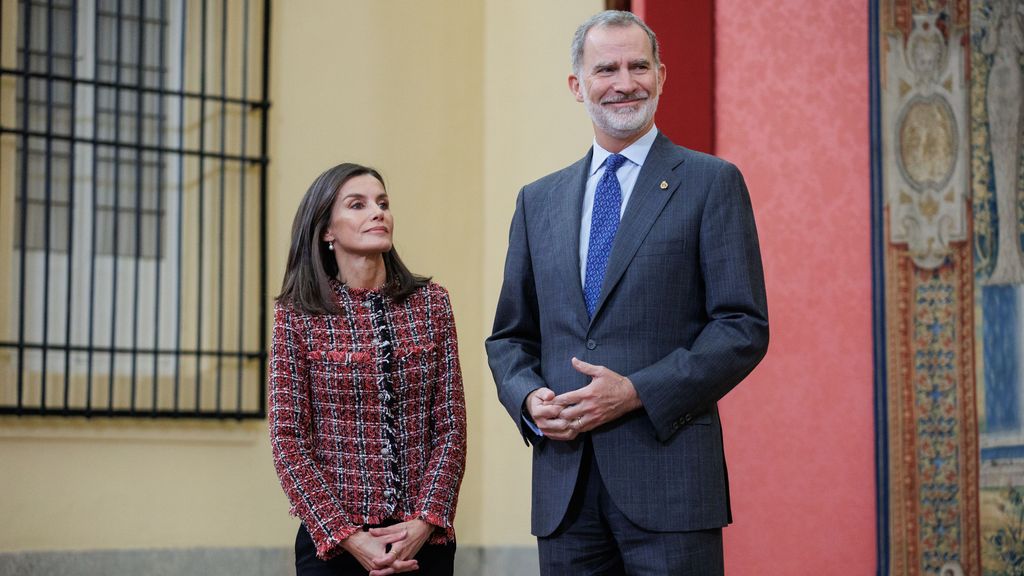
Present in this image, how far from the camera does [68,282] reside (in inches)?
171

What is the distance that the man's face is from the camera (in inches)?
93.4

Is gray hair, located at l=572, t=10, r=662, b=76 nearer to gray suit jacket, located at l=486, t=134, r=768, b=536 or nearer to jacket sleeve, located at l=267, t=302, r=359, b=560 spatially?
gray suit jacket, located at l=486, t=134, r=768, b=536

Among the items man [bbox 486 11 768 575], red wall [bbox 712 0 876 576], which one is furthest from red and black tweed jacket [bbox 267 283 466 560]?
red wall [bbox 712 0 876 576]

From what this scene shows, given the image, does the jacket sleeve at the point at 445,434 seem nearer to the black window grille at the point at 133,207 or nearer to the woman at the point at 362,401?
the woman at the point at 362,401

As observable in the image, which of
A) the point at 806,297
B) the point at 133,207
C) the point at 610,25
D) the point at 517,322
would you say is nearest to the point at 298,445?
the point at 517,322

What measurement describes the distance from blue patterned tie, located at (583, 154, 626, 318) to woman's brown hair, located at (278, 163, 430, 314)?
0.51 m

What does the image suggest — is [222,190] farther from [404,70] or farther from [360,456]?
[360,456]

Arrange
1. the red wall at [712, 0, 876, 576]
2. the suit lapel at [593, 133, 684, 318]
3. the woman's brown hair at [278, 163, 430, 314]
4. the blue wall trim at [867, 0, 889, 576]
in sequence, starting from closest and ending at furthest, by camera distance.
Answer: the suit lapel at [593, 133, 684, 318] < the woman's brown hair at [278, 163, 430, 314] < the blue wall trim at [867, 0, 889, 576] < the red wall at [712, 0, 876, 576]

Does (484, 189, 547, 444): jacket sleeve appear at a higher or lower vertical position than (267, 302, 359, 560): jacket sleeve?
higher

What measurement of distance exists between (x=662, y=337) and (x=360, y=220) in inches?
30.6

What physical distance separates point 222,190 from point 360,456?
2.35 m

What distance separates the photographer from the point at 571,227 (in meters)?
2.38

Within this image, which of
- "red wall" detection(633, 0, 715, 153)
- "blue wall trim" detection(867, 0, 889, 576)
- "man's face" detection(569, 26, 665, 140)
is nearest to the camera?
"man's face" detection(569, 26, 665, 140)

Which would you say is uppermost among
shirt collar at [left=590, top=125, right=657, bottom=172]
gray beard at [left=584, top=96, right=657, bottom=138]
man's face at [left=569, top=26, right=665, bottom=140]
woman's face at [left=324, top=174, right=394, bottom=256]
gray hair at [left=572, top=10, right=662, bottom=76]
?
gray hair at [left=572, top=10, right=662, bottom=76]
